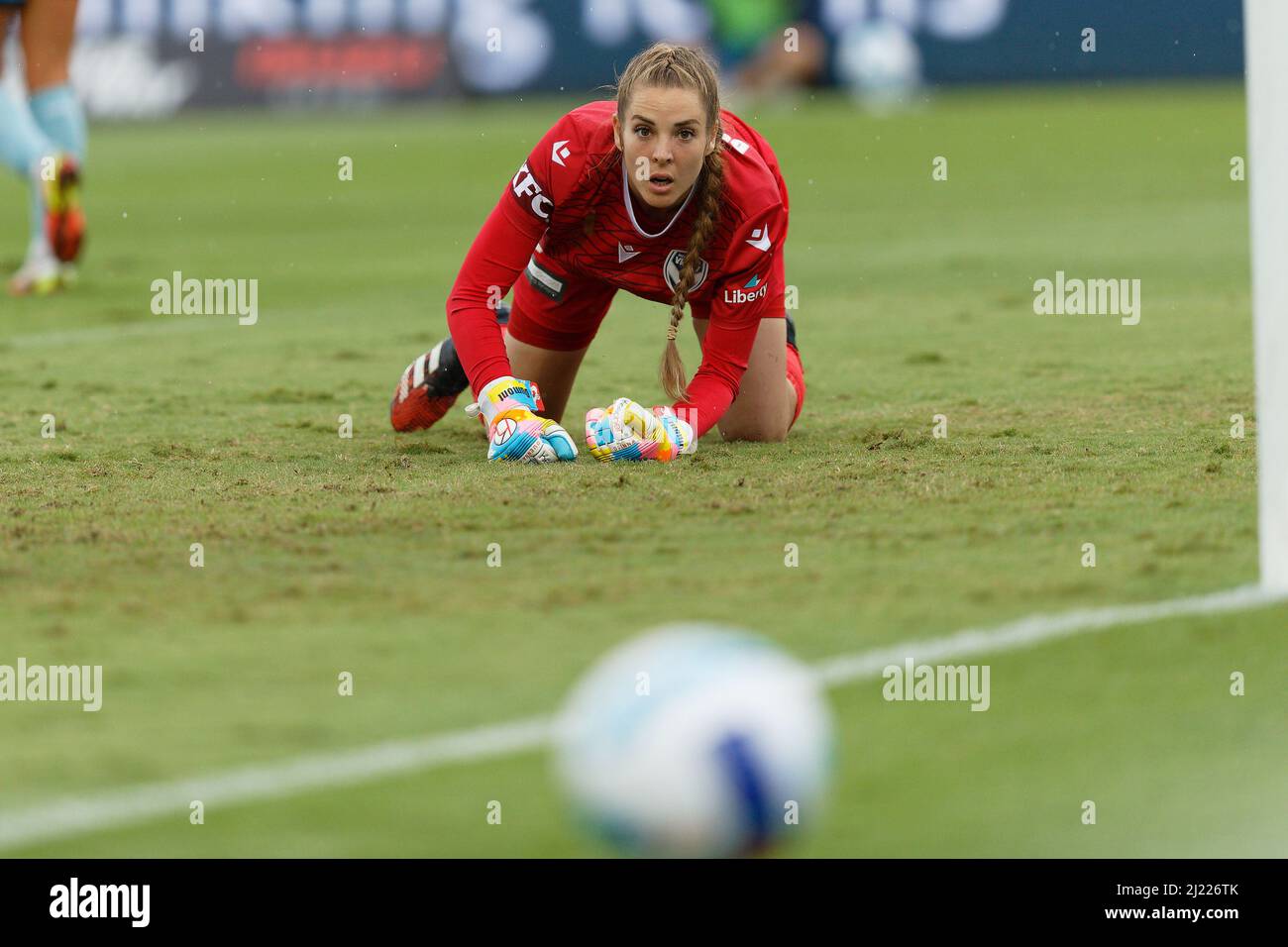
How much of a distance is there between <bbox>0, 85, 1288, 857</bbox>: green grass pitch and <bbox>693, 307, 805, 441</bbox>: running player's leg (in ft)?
0.35

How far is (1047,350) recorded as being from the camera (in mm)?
8891

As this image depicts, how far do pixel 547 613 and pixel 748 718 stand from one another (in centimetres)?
137

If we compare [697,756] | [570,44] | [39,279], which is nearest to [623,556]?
[697,756]

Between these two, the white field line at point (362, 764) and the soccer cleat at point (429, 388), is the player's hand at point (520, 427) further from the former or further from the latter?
the white field line at point (362, 764)

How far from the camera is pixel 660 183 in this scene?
229 inches

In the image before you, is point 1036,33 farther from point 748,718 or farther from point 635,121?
point 748,718

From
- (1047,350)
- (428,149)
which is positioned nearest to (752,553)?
(1047,350)

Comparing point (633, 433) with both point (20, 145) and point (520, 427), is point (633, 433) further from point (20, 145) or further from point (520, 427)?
point (20, 145)

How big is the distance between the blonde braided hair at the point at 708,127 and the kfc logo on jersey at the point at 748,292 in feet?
0.42

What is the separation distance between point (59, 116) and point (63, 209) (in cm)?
89

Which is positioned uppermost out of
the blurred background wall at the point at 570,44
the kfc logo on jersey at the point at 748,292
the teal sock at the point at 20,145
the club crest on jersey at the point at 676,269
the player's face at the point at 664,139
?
the blurred background wall at the point at 570,44

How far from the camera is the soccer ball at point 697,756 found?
117 inches

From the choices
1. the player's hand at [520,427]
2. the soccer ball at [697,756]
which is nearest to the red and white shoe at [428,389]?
the player's hand at [520,427]

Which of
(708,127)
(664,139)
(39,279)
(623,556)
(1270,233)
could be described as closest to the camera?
(1270,233)
